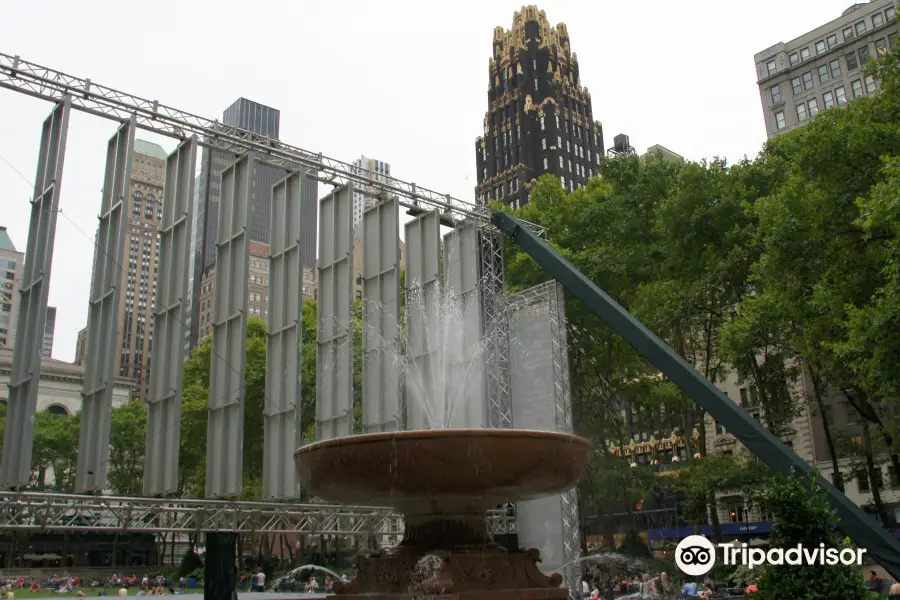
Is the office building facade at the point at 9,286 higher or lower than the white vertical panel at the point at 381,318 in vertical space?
higher

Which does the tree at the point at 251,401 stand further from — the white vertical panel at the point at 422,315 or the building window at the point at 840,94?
the building window at the point at 840,94

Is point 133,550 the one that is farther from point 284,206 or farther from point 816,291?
point 816,291

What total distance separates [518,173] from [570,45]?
1972cm

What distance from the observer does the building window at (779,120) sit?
5631 cm

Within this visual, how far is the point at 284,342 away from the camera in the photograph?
17.7 m

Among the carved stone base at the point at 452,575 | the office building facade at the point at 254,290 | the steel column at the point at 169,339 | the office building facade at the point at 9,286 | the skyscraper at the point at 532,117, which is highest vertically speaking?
the skyscraper at the point at 532,117

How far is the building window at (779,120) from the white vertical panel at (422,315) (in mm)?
43428

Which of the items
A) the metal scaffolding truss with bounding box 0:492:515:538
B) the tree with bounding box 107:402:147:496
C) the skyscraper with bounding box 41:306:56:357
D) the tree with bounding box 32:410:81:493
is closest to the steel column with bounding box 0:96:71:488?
the metal scaffolding truss with bounding box 0:492:515:538

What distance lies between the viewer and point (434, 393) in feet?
67.4

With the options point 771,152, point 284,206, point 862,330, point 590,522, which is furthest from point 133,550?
point 862,330

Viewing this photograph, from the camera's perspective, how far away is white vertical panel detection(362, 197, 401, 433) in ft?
62.9

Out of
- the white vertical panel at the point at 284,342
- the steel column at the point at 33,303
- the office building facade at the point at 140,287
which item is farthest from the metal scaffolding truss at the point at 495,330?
the office building facade at the point at 140,287

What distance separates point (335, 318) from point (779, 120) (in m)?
48.0

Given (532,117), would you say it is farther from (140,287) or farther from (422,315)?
(422,315)
